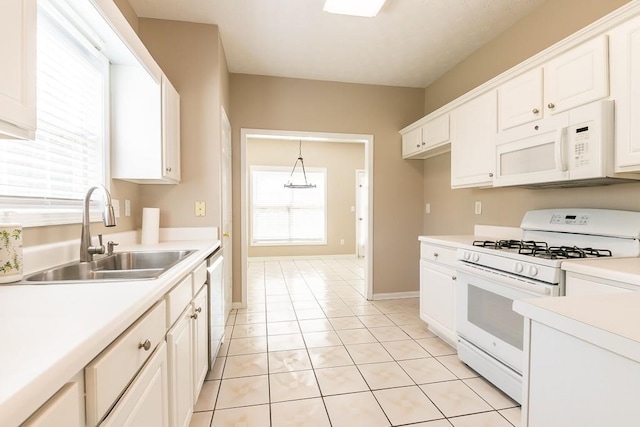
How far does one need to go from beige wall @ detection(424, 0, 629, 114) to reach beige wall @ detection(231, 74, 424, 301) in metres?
0.65

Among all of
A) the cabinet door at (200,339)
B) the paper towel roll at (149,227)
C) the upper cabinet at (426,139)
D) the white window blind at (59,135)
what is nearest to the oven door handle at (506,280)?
the upper cabinet at (426,139)

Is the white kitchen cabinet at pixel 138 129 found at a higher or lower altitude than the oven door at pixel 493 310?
higher

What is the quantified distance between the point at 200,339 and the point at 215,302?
15.8 inches

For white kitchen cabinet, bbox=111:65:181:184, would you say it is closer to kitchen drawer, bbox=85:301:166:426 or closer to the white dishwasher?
the white dishwasher

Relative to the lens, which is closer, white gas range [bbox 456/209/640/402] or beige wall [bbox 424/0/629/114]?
white gas range [bbox 456/209/640/402]

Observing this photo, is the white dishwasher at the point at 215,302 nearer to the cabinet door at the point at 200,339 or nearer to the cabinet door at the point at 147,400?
the cabinet door at the point at 200,339

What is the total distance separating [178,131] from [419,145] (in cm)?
246

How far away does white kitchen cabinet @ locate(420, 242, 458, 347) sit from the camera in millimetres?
2408

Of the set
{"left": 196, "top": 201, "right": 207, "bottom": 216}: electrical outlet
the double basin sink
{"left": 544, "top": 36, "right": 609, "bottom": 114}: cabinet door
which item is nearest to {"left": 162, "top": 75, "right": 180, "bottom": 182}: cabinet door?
{"left": 196, "top": 201, "right": 207, "bottom": 216}: electrical outlet

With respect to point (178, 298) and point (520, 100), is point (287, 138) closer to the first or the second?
point (520, 100)

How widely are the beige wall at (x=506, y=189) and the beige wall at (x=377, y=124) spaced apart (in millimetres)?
244

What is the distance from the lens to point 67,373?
542mm

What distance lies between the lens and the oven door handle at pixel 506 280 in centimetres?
156

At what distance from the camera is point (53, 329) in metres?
0.65
